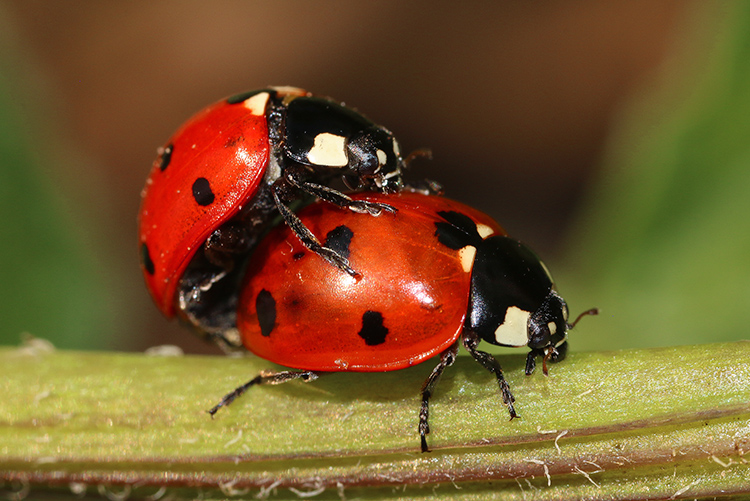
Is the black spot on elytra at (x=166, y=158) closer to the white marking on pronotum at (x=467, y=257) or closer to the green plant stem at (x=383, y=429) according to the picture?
the green plant stem at (x=383, y=429)

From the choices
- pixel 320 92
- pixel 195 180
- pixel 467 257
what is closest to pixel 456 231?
pixel 467 257

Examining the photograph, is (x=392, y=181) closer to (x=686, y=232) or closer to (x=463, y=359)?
(x=463, y=359)

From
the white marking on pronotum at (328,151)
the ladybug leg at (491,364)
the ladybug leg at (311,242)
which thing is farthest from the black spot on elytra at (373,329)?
the white marking on pronotum at (328,151)

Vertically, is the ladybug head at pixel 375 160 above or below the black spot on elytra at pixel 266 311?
above

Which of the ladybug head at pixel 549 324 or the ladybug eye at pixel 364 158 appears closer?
the ladybug head at pixel 549 324

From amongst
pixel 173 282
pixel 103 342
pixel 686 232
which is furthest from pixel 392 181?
pixel 103 342

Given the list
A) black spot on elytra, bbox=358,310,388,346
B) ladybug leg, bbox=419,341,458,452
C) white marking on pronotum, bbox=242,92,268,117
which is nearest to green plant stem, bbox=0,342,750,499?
ladybug leg, bbox=419,341,458,452
